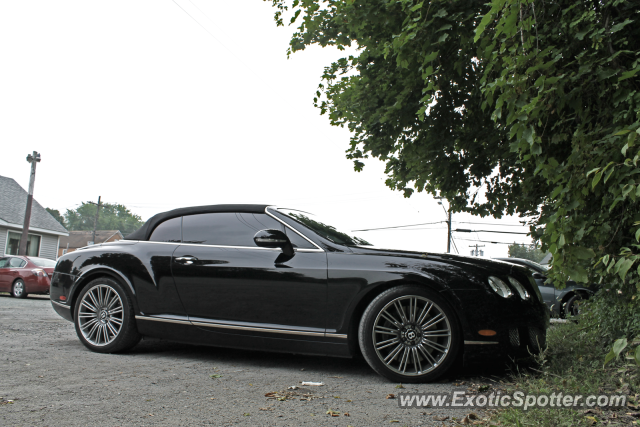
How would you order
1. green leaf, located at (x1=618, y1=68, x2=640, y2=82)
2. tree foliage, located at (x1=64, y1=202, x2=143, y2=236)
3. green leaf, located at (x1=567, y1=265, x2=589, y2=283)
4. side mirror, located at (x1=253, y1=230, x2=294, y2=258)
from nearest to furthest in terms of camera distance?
1. green leaf, located at (x1=618, y1=68, x2=640, y2=82)
2. green leaf, located at (x1=567, y1=265, x2=589, y2=283)
3. side mirror, located at (x1=253, y1=230, x2=294, y2=258)
4. tree foliage, located at (x1=64, y1=202, x2=143, y2=236)

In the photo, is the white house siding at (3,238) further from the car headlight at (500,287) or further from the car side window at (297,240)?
the car headlight at (500,287)

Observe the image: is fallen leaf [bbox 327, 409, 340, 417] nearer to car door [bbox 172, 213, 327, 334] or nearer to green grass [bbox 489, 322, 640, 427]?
green grass [bbox 489, 322, 640, 427]

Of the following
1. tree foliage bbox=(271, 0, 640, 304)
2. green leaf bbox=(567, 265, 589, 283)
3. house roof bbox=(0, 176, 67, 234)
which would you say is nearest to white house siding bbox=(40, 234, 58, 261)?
house roof bbox=(0, 176, 67, 234)

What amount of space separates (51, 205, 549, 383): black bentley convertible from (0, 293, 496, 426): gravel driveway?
25 cm

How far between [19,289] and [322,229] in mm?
15373

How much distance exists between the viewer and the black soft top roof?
4910 mm

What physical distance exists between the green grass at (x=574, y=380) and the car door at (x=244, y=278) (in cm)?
175

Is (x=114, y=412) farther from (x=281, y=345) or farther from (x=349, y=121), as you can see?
(x=349, y=121)

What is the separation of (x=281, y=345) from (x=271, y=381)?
0.50 meters

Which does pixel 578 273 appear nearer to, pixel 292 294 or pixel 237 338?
pixel 292 294

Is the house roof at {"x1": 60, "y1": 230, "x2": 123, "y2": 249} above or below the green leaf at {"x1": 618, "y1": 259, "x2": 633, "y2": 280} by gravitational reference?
above

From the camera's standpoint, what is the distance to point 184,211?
5.17 meters

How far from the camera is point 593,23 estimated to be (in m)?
3.79

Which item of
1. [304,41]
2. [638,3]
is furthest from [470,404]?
[304,41]
